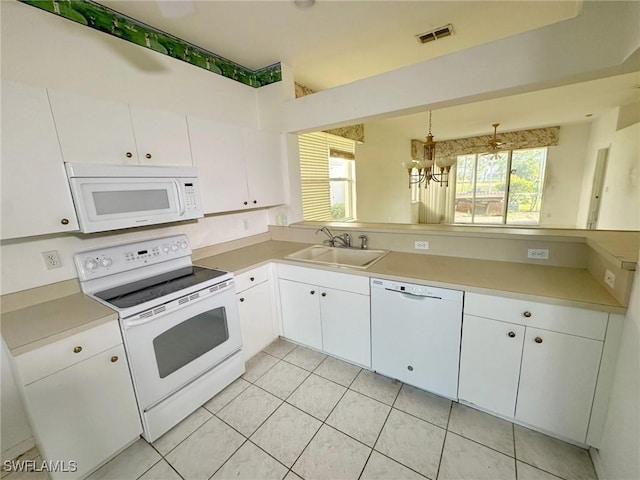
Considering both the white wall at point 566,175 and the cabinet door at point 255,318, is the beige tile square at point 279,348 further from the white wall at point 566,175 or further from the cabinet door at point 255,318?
the white wall at point 566,175

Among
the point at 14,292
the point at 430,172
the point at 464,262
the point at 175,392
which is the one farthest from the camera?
the point at 430,172

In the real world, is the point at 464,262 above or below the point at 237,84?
below

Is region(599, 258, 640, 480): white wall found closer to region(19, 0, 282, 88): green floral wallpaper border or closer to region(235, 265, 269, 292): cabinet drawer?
region(235, 265, 269, 292): cabinet drawer

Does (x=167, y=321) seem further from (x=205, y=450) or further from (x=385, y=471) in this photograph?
(x=385, y=471)

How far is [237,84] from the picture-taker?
8.32 feet

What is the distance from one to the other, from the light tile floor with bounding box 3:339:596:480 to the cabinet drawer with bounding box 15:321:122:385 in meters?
0.71

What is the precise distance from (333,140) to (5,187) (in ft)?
10.5

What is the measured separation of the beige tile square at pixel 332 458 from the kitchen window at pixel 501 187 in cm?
692

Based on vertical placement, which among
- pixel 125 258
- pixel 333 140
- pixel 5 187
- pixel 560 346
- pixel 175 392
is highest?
pixel 333 140

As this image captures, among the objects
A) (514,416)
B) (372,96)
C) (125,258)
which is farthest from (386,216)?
(125,258)

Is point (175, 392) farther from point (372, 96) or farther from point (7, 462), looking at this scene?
point (372, 96)

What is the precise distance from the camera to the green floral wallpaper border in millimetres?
1534

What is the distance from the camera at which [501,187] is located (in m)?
6.55

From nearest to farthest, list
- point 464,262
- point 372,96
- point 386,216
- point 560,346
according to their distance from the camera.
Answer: point 560,346
point 464,262
point 372,96
point 386,216
